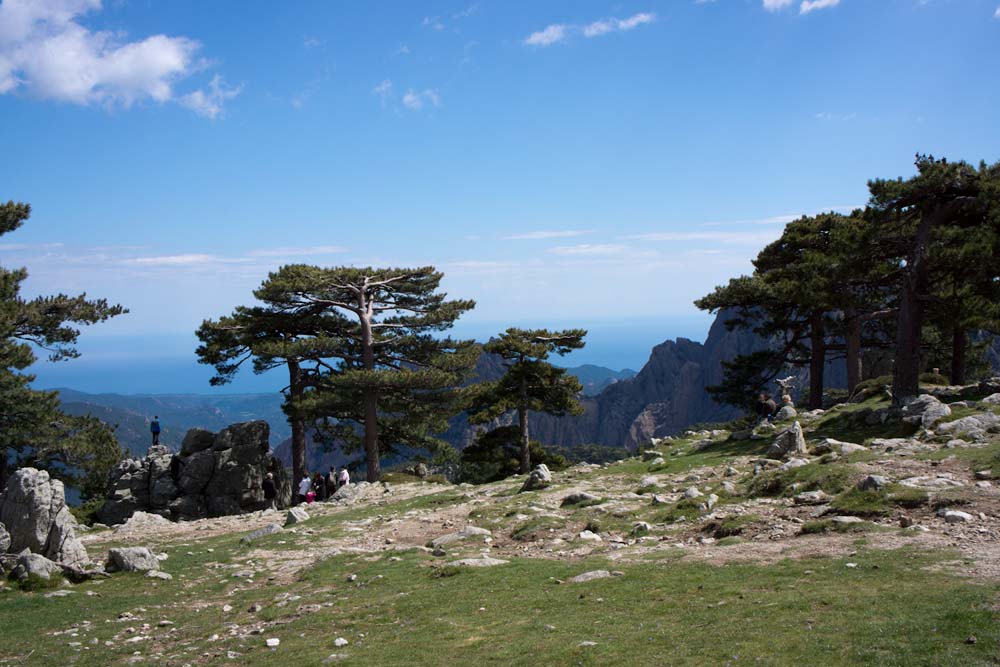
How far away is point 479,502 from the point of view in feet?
72.5

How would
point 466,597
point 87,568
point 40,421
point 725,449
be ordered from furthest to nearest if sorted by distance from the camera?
point 40,421, point 725,449, point 87,568, point 466,597

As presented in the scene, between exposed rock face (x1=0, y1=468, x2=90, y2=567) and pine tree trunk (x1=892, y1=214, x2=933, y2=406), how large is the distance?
26.5 m

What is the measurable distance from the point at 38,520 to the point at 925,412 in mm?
24629

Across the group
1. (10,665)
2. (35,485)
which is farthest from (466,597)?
(35,485)

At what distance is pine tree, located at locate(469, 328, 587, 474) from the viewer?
37.5 m

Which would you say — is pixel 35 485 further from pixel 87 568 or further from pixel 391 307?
pixel 391 307

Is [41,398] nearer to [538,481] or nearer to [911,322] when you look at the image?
[538,481]

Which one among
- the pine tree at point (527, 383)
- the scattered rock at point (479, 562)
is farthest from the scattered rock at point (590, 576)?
the pine tree at point (527, 383)

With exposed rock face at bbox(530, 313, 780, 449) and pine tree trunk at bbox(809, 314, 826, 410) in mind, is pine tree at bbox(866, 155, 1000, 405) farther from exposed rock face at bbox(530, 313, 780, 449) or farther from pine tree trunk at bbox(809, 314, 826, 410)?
exposed rock face at bbox(530, 313, 780, 449)

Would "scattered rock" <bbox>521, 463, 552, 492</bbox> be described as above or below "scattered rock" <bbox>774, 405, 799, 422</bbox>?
below

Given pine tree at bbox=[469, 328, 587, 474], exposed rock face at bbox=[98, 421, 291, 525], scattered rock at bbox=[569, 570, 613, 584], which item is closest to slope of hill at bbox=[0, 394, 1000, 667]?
scattered rock at bbox=[569, 570, 613, 584]

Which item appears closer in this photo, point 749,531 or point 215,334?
point 749,531

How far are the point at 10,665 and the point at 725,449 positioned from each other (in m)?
21.3

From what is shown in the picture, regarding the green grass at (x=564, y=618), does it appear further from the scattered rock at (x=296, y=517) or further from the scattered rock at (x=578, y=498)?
the scattered rock at (x=296, y=517)
